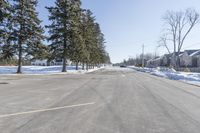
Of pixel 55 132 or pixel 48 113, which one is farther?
pixel 48 113

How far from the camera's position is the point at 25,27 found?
1656 inches

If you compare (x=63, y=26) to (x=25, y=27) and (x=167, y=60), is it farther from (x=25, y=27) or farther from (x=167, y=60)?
(x=167, y=60)

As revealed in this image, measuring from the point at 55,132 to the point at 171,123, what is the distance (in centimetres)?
311

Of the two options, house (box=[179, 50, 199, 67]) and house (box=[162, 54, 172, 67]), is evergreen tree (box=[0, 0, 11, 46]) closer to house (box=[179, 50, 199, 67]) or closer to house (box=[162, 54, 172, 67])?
house (box=[179, 50, 199, 67])

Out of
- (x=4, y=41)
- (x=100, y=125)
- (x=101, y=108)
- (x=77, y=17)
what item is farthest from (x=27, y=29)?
(x=100, y=125)

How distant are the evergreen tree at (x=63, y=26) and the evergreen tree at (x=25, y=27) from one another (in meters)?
6.99

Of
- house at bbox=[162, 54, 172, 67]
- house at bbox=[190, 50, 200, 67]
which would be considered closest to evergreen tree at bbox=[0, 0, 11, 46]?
house at bbox=[190, 50, 200, 67]

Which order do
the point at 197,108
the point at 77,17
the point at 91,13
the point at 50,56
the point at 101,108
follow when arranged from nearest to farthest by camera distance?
the point at 101,108, the point at 197,108, the point at 50,56, the point at 77,17, the point at 91,13

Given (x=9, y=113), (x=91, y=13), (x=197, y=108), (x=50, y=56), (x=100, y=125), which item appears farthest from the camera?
(x=91, y=13)

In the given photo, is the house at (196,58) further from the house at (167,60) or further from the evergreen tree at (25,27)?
the evergreen tree at (25,27)

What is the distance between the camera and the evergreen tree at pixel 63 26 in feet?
163

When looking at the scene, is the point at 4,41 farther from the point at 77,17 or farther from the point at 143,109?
the point at 143,109

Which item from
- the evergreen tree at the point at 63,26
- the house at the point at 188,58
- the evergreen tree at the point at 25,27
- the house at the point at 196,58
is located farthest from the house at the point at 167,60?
the evergreen tree at the point at 25,27

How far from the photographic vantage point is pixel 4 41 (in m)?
39.6
